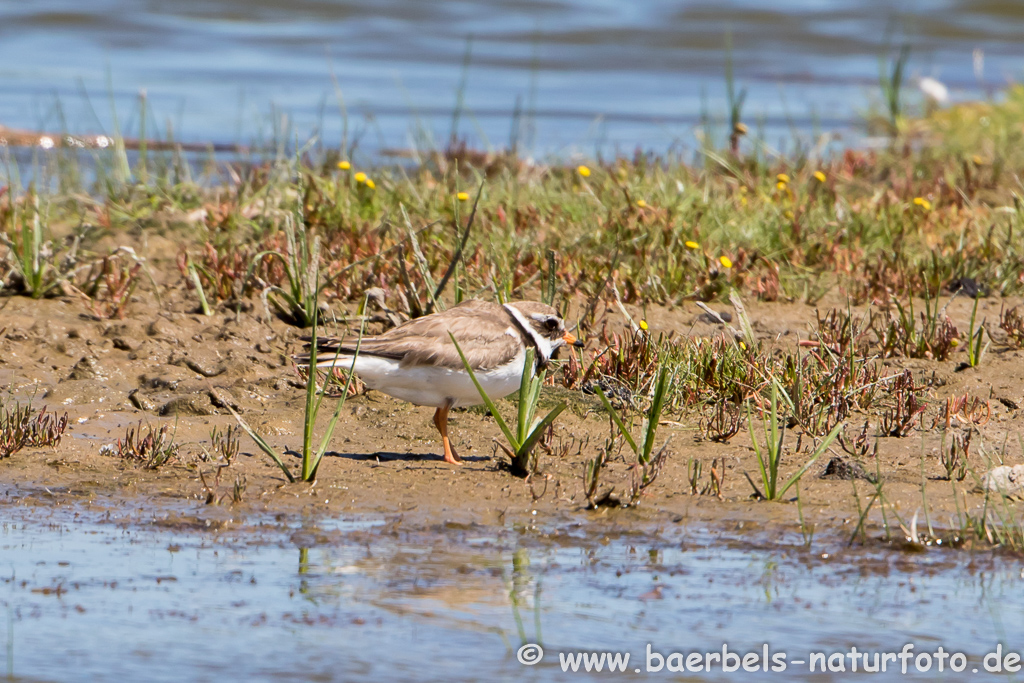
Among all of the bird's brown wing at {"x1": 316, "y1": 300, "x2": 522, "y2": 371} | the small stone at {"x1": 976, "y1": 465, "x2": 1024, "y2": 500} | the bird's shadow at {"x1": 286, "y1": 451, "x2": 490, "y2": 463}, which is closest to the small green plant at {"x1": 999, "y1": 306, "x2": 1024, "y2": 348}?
the small stone at {"x1": 976, "y1": 465, "x2": 1024, "y2": 500}

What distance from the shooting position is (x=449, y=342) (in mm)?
6008

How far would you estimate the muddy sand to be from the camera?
17.7ft

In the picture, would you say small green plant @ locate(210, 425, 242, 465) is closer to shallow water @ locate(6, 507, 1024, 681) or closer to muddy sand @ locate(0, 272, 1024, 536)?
muddy sand @ locate(0, 272, 1024, 536)

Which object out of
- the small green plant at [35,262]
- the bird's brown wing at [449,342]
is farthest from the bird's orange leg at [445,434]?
the small green plant at [35,262]

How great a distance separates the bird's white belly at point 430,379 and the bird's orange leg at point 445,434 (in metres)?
0.11

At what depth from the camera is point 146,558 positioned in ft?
15.3

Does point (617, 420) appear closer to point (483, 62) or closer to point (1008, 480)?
point (1008, 480)

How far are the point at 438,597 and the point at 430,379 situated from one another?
1.76m

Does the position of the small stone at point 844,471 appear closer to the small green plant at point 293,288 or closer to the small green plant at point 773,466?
the small green plant at point 773,466

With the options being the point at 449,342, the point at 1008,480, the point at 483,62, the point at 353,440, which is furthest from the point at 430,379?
the point at 483,62

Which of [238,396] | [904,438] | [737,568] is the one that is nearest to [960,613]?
[737,568]

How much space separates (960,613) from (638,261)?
444 centimetres

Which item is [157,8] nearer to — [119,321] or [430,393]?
[119,321]

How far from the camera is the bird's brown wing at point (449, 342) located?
5934 mm
